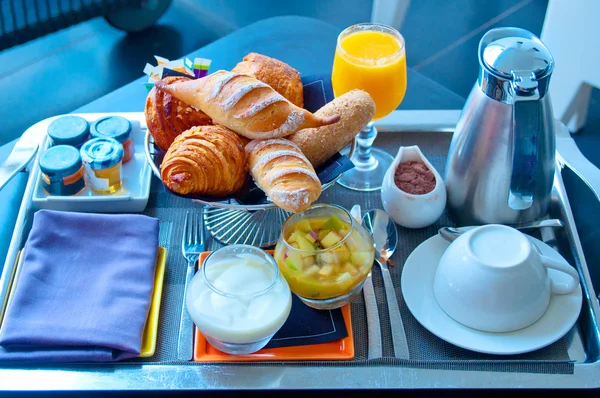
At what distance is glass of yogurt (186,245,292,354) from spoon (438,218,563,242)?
29cm

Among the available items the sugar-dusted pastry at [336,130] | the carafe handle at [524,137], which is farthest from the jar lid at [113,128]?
the carafe handle at [524,137]

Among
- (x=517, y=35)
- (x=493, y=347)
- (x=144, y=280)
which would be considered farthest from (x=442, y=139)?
(x=144, y=280)

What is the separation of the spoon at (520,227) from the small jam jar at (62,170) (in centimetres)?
59

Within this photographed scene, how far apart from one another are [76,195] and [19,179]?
15 cm

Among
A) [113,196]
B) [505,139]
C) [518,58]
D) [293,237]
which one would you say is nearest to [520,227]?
[505,139]

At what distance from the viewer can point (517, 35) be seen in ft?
3.13

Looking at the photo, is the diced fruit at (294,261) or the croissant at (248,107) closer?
the diced fruit at (294,261)

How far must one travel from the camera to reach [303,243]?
2.95 ft

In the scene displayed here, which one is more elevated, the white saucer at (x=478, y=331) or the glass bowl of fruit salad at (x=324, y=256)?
the glass bowl of fruit salad at (x=324, y=256)

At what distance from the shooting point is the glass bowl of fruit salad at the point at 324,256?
34.5 inches

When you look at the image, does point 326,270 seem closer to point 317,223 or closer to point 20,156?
point 317,223

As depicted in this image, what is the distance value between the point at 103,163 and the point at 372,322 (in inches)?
19.8

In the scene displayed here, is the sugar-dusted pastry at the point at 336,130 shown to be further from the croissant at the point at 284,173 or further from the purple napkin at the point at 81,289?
the purple napkin at the point at 81,289

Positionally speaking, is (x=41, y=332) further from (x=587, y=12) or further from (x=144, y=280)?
(x=587, y=12)
